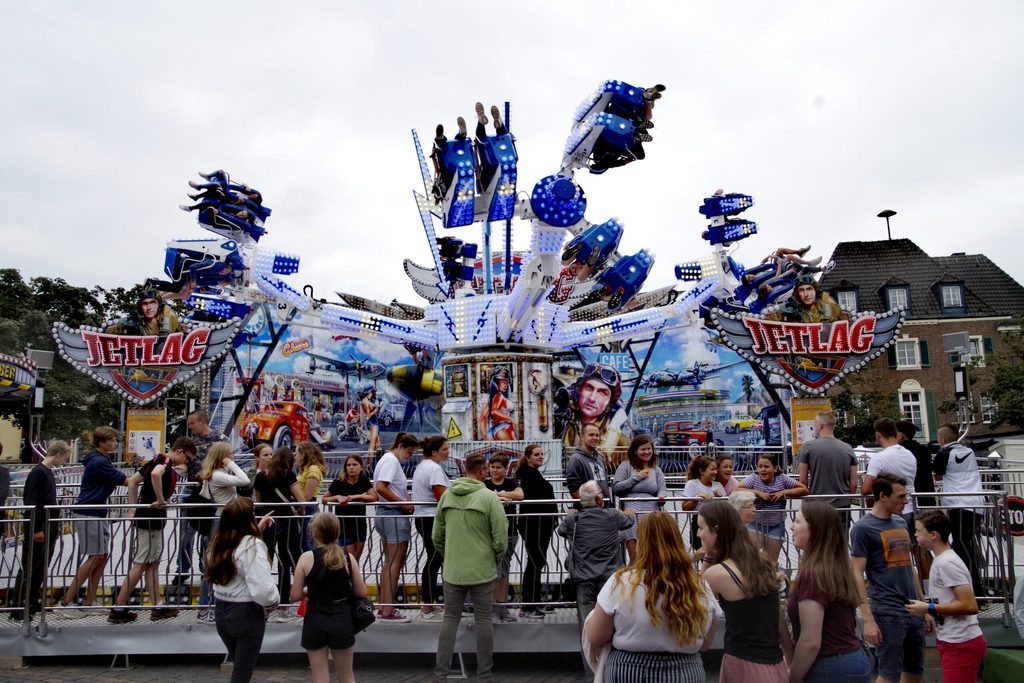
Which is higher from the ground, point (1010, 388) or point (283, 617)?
point (1010, 388)

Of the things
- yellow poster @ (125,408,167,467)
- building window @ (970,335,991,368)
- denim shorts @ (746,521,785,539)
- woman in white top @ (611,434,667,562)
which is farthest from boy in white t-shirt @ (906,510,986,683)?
building window @ (970,335,991,368)

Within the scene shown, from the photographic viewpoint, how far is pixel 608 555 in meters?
6.83

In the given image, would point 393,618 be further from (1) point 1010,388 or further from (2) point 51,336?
(2) point 51,336

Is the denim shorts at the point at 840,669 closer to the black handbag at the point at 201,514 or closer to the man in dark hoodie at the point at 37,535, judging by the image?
the black handbag at the point at 201,514

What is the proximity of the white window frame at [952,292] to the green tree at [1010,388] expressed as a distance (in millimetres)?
6931

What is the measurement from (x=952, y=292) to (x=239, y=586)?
4191cm


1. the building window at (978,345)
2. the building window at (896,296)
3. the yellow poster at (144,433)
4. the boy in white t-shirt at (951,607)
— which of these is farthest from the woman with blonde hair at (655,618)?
the building window at (896,296)

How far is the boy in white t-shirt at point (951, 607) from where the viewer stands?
540cm

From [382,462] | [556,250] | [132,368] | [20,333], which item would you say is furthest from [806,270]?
[20,333]

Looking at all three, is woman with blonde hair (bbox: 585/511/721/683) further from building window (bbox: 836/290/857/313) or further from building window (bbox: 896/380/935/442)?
building window (bbox: 836/290/857/313)

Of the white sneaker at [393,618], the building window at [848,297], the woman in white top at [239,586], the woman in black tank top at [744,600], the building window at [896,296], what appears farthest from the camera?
the building window at [848,297]

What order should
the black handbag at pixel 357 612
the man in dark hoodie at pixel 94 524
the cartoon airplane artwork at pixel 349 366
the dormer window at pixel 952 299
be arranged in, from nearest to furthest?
the black handbag at pixel 357 612 < the man in dark hoodie at pixel 94 524 < the cartoon airplane artwork at pixel 349 366 < the dormer window at pixel 952 299

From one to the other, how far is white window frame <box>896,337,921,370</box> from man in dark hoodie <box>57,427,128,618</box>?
3811 cm

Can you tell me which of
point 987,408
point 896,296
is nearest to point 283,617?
point 987,408
